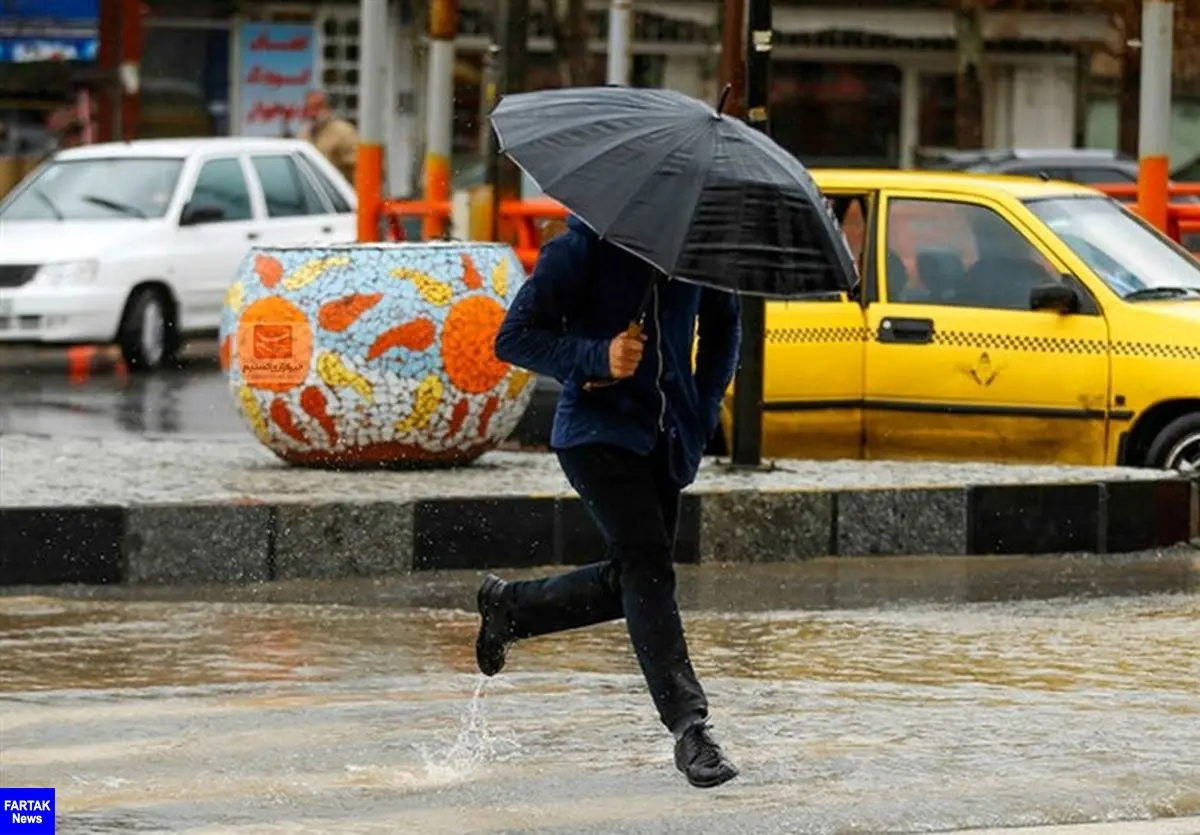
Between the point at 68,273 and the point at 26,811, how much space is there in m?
14.1

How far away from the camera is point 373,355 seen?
37.5ft

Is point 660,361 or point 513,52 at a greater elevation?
point 513,52

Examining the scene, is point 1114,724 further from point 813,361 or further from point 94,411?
point 94,411

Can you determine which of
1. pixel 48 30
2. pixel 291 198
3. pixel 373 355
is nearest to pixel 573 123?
pixel 373 355

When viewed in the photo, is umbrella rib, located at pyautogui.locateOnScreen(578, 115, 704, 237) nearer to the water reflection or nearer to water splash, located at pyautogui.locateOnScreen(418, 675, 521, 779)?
water splash, located at pyautogui.locateOnScreen(418, 675, 521, 779)

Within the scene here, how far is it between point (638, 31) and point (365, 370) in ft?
87.9

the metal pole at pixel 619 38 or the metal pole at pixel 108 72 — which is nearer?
the metal pole at pixel 619 38

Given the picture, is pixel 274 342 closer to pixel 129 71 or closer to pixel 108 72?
pixel 129 71

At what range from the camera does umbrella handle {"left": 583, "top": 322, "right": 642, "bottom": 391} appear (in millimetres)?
6809

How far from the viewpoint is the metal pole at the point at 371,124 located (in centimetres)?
1852

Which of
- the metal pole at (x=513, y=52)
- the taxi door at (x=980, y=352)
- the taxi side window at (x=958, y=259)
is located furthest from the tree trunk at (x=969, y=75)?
the taxi door at (x=980, y=352)

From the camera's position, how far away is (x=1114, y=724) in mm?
7633

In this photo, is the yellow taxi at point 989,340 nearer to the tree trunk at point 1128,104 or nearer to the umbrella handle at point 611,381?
the umbrella handle at point 611,381

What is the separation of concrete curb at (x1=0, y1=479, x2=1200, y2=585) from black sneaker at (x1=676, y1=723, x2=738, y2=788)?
393 centimetres
